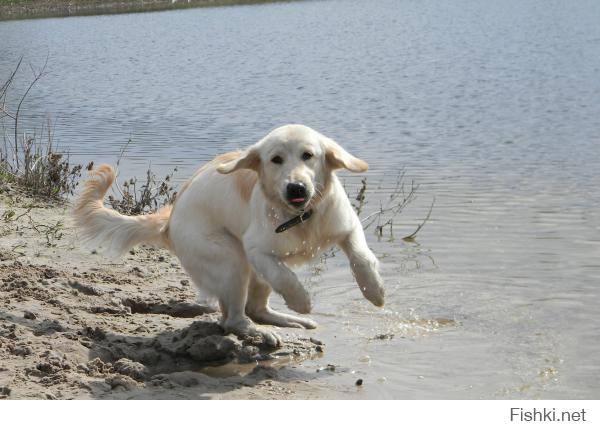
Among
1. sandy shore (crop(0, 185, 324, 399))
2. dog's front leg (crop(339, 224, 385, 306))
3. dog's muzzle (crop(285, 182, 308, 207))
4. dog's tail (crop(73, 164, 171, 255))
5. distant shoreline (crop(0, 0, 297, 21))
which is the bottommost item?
sandy shore (crop(0, 185, 324, 399))

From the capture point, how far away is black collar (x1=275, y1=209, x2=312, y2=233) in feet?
18.0

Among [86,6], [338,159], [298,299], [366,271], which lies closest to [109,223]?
[298,299]

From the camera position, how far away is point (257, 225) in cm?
568

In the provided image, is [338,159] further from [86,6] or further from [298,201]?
[86,6]

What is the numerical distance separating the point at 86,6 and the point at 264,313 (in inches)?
1699

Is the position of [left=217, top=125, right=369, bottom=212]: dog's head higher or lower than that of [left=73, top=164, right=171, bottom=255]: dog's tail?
higher

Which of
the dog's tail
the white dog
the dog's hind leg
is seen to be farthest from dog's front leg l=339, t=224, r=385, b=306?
the dog's tail

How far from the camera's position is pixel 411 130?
1423 centimetres

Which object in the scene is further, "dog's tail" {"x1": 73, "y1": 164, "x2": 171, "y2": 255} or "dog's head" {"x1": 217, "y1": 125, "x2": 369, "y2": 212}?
"dog's tail" {"x1": 73, "y1": 164, "x2": 171, "y2": 255}

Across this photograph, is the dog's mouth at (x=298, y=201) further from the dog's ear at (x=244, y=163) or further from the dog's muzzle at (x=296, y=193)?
the dog's ear at (x=244, y=163)

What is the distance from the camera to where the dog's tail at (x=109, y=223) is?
6.58 metres

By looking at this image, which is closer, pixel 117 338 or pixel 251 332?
pixel 117 338

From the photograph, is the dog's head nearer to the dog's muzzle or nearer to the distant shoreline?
the dog's muzzle

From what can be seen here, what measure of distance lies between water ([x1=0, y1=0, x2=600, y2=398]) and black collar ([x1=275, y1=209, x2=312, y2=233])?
0.89 meters
